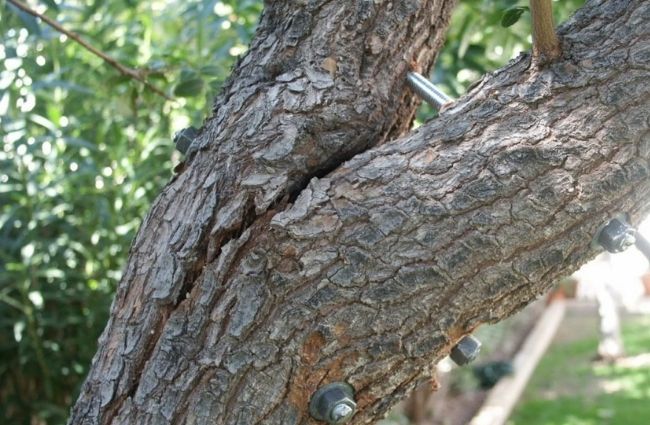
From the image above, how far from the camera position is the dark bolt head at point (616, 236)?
1094mm

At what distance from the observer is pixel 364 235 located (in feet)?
3.57

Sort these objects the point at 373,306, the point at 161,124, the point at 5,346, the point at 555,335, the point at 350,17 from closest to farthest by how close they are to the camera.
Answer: the point at 373,306 → the point at 350,17 → the point at 161,124 → the point at 5,346 → the point at 555,335

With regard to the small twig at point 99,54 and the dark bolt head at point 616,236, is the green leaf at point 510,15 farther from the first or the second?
the small twig at point 99,54

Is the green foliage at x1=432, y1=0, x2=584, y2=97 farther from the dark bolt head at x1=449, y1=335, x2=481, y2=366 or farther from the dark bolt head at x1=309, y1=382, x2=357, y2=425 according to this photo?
the dark bolt head at x1=309, y1=382, x2=357, y2=425

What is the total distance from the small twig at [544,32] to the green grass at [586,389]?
14.0 ft

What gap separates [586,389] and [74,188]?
168 inches

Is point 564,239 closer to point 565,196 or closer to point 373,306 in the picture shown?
point 565,196

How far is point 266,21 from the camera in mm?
1329

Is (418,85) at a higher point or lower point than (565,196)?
higher

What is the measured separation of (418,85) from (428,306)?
1.26 ft

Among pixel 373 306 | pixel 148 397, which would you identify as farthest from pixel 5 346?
pixel 373 306

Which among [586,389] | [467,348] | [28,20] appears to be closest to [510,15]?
[467,348]

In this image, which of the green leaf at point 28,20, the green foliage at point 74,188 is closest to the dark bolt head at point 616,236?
the green leaf at point 28,20

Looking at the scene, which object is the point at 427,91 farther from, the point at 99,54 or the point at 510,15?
the point at 99,54
